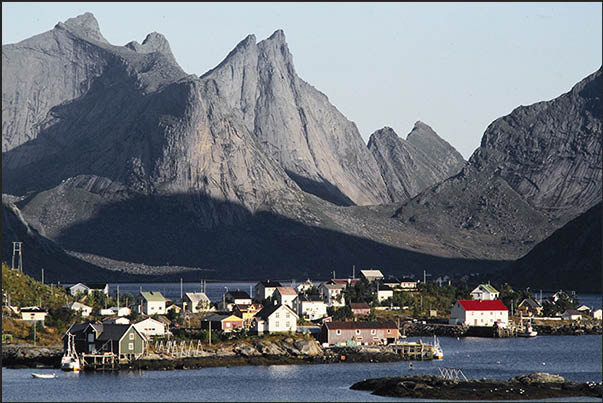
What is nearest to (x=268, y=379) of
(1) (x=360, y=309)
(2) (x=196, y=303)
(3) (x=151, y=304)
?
(3) (x=151, y=304)

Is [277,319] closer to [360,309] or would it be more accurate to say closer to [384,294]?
[360,309]

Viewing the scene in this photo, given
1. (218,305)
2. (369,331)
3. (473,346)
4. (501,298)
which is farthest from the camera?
(501,298)

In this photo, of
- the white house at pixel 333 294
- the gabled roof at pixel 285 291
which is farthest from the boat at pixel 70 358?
the white house at pixel 333 294

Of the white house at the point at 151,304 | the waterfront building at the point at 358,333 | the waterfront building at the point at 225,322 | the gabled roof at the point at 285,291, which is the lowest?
the waterfront building at the point at 358,333

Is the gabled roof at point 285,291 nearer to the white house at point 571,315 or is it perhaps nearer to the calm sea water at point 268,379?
the white house at point 571,315

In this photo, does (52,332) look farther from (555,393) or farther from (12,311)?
(555,393)

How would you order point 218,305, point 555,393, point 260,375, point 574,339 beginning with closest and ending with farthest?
→ point 555,393 < point 260,375 < point 574,339 < point 218,305

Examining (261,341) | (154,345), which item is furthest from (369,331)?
(154,345)
